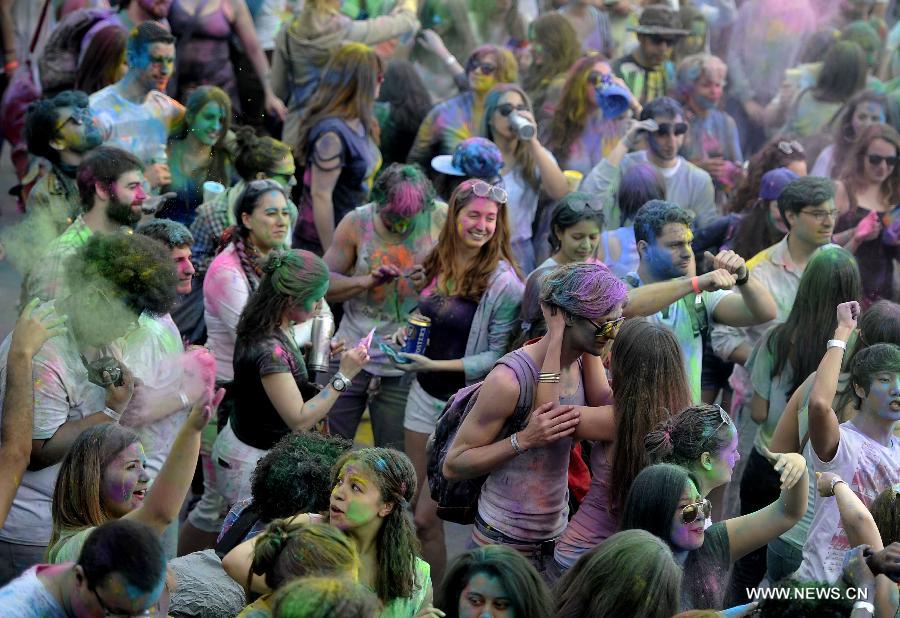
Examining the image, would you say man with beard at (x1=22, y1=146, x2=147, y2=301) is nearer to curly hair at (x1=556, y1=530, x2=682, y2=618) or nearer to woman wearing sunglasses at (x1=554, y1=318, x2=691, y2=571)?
woman wearing sunglasses at (x1=554, y1=318, x2=691, y2=571)

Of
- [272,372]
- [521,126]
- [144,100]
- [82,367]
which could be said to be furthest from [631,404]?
[144,100]

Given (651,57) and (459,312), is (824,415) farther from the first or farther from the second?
(651,57)

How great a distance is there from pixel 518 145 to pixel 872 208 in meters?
2.12

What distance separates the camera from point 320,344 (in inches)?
210

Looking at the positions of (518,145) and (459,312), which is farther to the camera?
(518,145)

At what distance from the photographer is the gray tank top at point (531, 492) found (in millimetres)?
4273

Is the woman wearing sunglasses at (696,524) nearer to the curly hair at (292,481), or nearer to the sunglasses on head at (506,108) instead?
the curly hair at (292,481)

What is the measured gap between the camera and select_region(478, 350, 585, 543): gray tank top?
427cm

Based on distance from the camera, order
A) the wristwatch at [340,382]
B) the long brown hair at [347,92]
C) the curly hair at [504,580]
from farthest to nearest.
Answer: the long brown hair at [347,92], the wristwatch at [340,382], the curly hair at [504,580]

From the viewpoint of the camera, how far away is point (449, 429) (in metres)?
4.49

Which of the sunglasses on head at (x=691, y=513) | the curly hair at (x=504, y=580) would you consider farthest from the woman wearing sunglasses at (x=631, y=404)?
the curly hair at (x=504, y=580)

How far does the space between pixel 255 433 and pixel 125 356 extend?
0.63 m

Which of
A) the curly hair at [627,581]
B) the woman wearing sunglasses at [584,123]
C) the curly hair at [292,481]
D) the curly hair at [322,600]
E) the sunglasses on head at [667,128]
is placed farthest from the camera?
the woman wearing sunglasses at [584,123]

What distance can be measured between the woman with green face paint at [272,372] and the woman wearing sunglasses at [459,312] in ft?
1.90
